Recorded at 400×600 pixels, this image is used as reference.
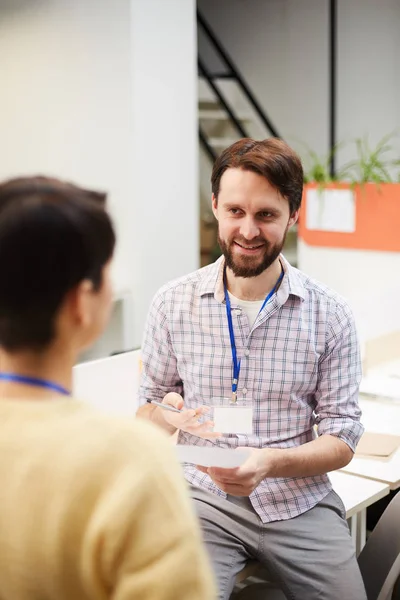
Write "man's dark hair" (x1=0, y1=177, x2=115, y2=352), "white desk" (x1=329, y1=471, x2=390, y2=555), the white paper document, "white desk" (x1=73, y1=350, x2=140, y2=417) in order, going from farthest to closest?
"white desk" (x1=73, y1=350, x2=140, y2=417)
"white desk" (x1=329, y1=471, x2=390, y2=555)
the white paper document
"man's dark hair" (x1=0, y1=177, x2=115, y2=352)

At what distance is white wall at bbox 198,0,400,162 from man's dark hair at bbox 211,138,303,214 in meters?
6.03

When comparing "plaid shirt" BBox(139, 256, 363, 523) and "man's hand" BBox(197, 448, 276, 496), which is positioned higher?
"plaid shirt" BBox(139, 256, 363, 523)

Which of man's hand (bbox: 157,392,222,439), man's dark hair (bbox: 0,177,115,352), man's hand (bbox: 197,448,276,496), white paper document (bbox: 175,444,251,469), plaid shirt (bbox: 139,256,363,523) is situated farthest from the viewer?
plaid shirt (bbox: 139,256,363,523)

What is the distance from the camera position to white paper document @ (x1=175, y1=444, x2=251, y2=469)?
1.47 metres

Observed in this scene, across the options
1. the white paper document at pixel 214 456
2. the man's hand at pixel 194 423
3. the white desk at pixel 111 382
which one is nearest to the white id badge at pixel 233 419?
the man's hand at pixel 194 423

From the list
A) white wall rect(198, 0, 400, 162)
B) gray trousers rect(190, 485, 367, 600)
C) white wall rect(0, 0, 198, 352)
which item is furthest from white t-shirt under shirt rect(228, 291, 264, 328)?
white wall rect(198, 0, 400, 162)

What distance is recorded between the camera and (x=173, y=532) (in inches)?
35.8

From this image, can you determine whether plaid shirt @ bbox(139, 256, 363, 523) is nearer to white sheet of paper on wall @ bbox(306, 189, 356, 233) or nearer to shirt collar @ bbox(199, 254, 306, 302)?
shirt collar @ bbox(199, 254, 306, 302)

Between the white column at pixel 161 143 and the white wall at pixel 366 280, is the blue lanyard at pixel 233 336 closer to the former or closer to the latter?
the white wall at pixel 366 280

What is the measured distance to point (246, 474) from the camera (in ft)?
5.91

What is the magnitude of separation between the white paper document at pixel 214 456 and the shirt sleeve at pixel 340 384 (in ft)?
2.06

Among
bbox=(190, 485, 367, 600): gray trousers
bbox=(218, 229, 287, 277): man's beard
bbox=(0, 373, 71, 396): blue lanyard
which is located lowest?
bbox=(190, 485, 367, 600): gray trousers

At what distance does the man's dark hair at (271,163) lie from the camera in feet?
6.85

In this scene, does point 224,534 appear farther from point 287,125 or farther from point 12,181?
point 287,125
